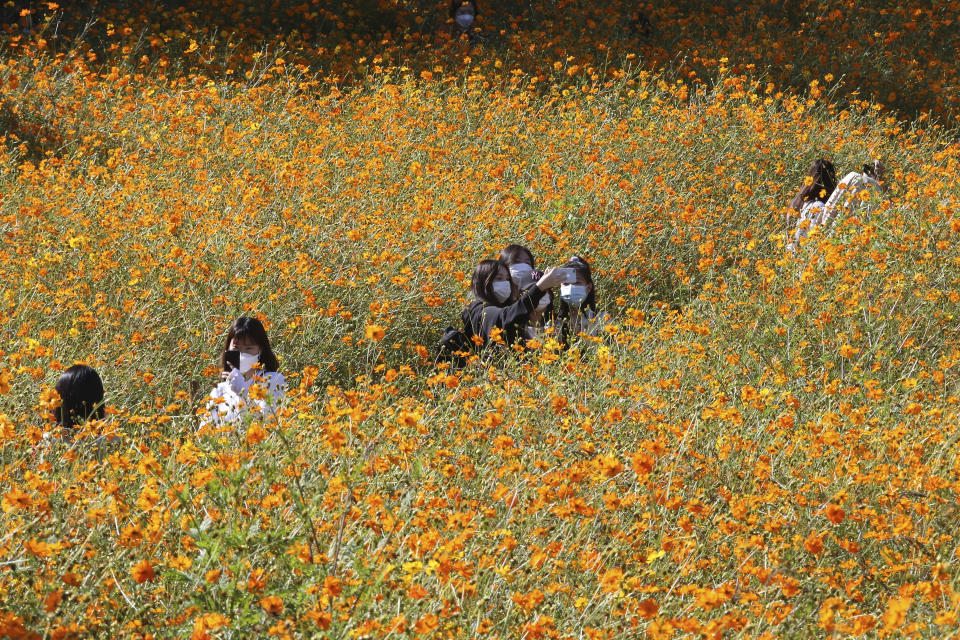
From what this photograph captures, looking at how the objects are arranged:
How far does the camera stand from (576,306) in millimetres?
5781

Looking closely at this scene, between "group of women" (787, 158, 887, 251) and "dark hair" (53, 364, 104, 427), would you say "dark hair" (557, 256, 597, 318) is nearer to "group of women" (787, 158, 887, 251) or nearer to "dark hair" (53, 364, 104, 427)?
"group of women" (787, 158, 887, 251)

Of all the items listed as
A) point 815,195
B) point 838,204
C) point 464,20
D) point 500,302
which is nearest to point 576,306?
point 500,302

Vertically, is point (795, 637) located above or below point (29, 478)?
below

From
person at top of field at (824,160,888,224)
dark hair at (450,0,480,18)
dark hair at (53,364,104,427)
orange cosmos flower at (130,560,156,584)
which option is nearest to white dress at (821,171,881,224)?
person at top of field at (824,160,888,224)

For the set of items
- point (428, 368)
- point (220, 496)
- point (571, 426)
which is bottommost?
point (428, 368)

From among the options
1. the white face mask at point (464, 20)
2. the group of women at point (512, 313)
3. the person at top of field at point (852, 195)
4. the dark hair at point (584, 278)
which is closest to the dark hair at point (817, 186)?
the person at top of field at point (852, 195)

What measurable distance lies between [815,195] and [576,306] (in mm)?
2927

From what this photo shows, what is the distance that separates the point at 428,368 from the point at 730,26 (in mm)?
9380

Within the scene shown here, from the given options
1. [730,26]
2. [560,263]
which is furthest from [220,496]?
[730,26]

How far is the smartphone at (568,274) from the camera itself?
5525mm

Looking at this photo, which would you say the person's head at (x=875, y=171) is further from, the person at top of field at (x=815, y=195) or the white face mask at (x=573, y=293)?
the white face mask at (x=573, y=293)

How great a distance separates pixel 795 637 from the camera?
115 inches

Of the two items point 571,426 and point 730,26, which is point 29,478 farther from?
point 730,26

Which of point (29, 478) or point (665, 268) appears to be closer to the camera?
point (29, 478)
